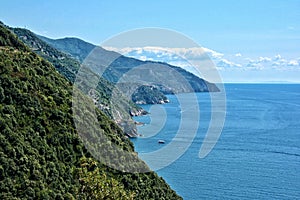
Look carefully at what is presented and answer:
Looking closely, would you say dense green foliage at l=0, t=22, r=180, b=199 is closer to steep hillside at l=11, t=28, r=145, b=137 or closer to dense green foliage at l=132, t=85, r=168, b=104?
steep hillside at l=11, t=28, r=145, b=137

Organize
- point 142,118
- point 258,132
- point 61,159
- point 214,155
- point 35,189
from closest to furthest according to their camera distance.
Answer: point 35,189 → point 61,159 → point 214,155 → point 258,132 → point 142,118

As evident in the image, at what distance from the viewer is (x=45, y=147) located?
96.8 ft

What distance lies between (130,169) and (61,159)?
677 centimetres

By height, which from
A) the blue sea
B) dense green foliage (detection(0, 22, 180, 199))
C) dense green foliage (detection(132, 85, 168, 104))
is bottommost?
dense green foliage (detection(132, 85, 168, 104))

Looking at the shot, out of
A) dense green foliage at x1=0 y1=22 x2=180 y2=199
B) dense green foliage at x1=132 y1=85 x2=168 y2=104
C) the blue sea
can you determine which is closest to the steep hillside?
the blue sea

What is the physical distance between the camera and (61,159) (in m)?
30.7

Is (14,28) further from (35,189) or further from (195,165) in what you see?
(35,189)

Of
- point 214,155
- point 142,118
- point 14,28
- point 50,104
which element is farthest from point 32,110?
point 14,28

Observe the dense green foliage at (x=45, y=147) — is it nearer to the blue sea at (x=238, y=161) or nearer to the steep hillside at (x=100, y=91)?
the blue sea at (x=238, y=161)

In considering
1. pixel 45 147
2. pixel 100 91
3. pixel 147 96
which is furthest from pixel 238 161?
pixel 147 96

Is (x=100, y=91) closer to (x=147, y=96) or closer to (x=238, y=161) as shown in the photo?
(x=238, y=161)

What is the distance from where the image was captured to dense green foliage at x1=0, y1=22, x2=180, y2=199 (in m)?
25.2

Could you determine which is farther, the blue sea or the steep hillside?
the steep hillside

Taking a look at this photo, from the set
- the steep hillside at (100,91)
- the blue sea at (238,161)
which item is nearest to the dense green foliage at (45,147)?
the blue sea at (238,161)
